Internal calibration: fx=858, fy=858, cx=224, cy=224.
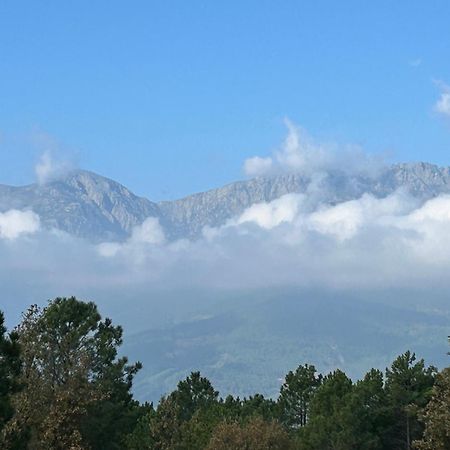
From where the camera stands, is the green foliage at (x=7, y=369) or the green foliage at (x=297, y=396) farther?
the green foliage at (x=297, y=396)

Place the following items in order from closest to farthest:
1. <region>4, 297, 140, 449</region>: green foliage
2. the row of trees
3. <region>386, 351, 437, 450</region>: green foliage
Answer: the row of trees < <region>4, 297, 140, 449</region>: green foliage < <region>386, 351, 437, 450</region>: green foliage

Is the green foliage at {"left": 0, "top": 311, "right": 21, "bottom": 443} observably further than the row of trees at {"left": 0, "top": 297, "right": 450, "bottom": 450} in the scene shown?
No

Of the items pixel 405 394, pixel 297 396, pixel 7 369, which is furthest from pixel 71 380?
pixel 297 396

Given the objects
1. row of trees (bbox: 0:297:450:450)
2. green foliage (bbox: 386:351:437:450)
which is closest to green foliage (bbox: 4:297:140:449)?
row of trees (bbox: 0:297:450:450)

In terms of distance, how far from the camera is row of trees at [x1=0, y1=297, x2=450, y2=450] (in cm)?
4684

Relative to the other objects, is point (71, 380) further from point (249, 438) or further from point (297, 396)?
point (297, 396)

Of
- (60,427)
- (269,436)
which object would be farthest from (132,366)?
(60,427)

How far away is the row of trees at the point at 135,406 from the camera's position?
46844mm

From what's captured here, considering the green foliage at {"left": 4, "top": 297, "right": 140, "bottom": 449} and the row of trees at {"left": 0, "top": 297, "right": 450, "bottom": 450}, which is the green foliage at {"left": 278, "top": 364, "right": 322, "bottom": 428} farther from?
the green foliage at {"left": 4, "top": 297, "right": 140, "bottom": 449}

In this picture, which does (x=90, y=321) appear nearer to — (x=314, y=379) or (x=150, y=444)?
(x=150, y=444)

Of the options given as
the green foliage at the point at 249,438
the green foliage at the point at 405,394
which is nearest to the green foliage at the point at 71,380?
the green foliage at the point at 249,438

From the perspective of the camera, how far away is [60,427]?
47.5 meters

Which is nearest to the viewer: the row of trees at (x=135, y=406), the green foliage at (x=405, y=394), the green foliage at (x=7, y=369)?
the green foliage at (x=7, y=369)

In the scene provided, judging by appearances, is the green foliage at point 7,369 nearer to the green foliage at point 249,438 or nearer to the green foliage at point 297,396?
the green foliage at point 249,438
